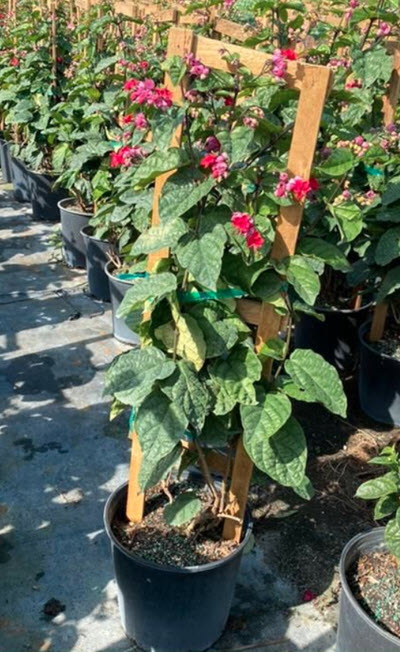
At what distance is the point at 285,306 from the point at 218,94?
60 cm

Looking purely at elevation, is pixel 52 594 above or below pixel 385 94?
below

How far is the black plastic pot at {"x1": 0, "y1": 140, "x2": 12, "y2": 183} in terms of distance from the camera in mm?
6836

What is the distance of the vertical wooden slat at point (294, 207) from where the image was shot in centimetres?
147

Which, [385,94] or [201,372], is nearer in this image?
[201,372]

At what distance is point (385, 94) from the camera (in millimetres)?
3318

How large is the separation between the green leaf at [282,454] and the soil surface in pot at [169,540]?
50 cm

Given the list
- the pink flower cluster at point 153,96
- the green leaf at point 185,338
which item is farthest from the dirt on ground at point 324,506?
the pink flower cluster at point 153,96

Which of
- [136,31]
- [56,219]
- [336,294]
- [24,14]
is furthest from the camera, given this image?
[24,14]

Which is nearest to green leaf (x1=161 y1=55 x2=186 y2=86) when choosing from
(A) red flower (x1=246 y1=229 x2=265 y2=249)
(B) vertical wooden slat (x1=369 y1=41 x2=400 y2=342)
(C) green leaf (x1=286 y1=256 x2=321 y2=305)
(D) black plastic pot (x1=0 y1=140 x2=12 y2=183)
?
(A) red flower (x1=246 y1=229 x2=265 y2=249)

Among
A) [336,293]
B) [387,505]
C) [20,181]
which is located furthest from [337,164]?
[20,181]

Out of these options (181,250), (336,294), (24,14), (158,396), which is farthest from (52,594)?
→ (24,14)

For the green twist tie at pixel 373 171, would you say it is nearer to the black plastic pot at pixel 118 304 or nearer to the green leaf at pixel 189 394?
the black plastic pot at pixel 118 304

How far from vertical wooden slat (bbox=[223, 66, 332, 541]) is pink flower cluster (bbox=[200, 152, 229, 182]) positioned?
17 cm

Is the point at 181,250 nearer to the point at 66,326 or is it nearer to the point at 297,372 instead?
A: the point at 297,372
